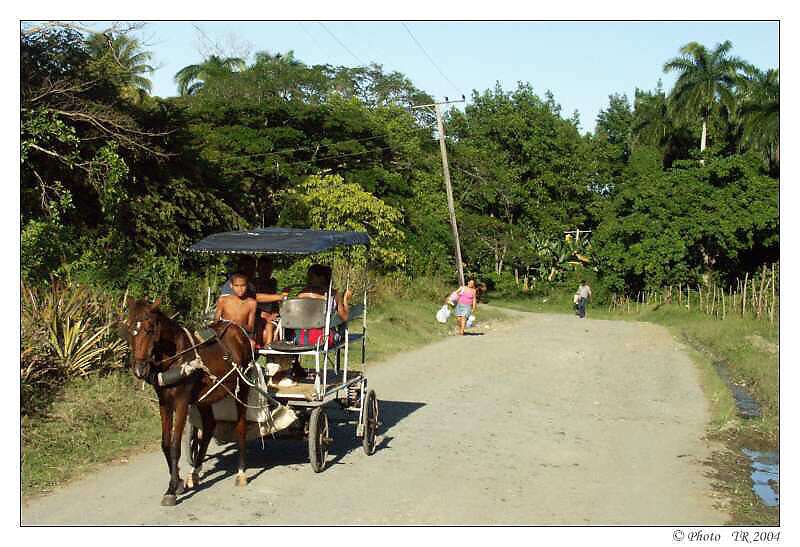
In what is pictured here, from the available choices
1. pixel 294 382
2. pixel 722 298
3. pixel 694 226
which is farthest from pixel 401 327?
pixel 694 226

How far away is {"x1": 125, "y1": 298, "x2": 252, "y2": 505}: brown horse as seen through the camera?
8.15 meters

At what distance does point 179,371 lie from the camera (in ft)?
28.3

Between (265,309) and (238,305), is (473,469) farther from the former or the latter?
(238,305)

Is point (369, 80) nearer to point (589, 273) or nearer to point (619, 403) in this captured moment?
point (589, 273)

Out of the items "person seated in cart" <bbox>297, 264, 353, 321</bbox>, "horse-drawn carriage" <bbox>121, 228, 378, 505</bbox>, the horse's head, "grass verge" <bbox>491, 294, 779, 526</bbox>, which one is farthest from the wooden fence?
the horse's head

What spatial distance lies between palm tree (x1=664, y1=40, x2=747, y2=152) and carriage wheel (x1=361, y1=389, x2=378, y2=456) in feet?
163

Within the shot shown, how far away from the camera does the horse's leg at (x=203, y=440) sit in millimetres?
9109

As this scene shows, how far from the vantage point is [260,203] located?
3675cm

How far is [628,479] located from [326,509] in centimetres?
349

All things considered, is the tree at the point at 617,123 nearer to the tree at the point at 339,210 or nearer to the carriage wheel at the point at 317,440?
the tree at the point at 339,210

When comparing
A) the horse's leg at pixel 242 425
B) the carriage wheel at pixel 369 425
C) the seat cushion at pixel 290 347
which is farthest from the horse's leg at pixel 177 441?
the carriage wheel at pixel 369 425

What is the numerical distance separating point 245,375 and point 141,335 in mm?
1677

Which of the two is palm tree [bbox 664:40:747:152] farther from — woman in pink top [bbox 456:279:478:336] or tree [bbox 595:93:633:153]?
woman in pink top [bbox 456:279:478:336]

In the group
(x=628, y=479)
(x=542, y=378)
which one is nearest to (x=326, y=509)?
(x=628, y=479)
